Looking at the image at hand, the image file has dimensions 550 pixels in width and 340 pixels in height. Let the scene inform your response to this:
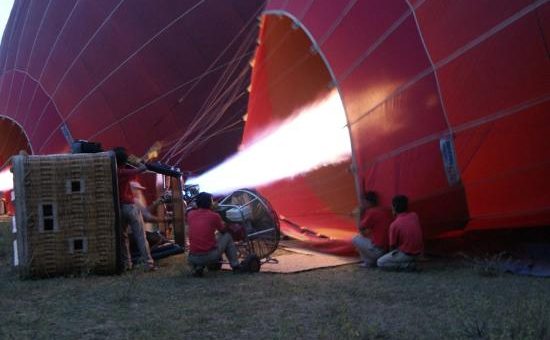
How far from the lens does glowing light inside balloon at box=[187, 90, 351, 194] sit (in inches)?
285

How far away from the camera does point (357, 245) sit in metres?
5.36

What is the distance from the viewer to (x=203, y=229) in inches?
193

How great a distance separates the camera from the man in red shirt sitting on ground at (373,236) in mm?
5242

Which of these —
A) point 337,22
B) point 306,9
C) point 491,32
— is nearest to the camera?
point 491,32

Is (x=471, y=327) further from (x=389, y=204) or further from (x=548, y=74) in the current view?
(x=389, y=204)

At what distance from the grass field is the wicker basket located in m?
0.16

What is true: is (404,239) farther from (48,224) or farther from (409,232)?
(48,224)

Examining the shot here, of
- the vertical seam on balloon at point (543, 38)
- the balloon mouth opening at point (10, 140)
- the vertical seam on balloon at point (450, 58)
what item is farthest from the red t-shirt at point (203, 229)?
the balloon mouth opening at point (10, 140)

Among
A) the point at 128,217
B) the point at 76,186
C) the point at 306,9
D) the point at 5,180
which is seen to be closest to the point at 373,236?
the point at 128,217

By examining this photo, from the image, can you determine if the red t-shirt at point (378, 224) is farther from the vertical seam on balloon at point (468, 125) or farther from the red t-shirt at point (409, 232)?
the vertical seam on balloon at point (468, 125)

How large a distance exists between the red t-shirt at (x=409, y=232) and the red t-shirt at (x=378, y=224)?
0.29 metres

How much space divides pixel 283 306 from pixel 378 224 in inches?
73.4

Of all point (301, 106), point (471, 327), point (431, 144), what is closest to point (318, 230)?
point (301, 106)

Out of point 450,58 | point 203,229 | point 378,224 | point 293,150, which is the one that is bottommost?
point 378,224
